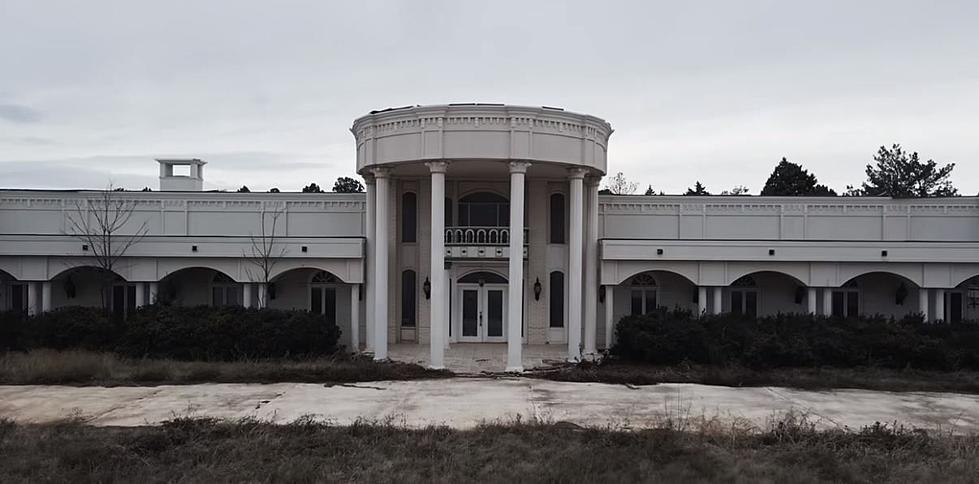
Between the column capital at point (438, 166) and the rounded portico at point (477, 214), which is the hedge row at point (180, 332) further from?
the column capital at point (438, 166)

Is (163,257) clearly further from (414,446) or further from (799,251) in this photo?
(799,251)

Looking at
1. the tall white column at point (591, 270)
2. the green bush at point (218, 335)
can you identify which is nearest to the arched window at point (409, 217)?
the green bush at point (218, 335)

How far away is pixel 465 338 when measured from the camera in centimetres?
2666

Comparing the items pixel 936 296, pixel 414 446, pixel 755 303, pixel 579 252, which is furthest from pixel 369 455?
pixel 936 296

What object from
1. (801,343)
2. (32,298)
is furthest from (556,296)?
(32,298)

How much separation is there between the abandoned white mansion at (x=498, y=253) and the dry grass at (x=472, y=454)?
10.1 m

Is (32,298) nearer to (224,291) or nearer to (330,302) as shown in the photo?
(224,291)

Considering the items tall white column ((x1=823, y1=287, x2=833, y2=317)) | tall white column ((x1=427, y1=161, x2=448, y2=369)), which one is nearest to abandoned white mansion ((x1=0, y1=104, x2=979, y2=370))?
tall white column ((x1=823, y1=287, x2=833, y2=317))

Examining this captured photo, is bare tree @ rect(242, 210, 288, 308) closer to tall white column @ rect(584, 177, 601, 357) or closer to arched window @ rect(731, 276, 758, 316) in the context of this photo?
tall white column @ rect(584, 177, 601, 357)

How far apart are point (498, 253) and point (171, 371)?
11.2 meters

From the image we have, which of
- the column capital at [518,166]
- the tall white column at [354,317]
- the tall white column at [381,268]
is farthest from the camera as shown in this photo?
the tall white column at [354,317]

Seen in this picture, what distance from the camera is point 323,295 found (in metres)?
27.5

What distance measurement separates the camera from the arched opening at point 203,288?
2748 cm

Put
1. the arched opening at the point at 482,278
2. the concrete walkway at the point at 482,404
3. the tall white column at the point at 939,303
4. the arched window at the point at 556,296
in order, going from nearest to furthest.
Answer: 1. the concrete walkway at the point at 482,404
2. the tall white column at the point at 939,303
3. the arched opening at the point at 482,278
4. the arched window at the point at 556,296
